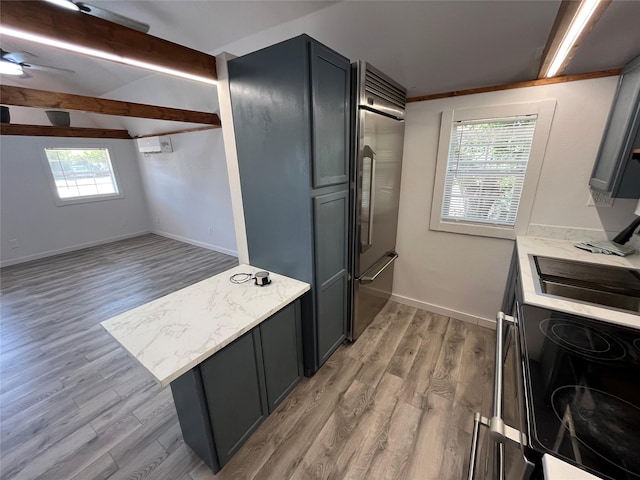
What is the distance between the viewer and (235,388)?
1.39 metres

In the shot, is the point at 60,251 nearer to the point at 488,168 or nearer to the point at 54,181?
the point at 54,181

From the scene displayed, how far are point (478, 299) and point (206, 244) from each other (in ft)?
15.8

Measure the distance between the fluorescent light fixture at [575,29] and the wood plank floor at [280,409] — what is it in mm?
2156

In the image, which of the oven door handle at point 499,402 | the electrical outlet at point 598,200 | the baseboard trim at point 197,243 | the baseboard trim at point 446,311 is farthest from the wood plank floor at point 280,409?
the baseboard trim at point 197,243

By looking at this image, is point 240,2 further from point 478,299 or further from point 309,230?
point 478,299

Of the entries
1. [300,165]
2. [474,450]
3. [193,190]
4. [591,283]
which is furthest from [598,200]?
[193,190]

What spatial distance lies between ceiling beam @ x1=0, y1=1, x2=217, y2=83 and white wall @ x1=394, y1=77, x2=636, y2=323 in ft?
6.65

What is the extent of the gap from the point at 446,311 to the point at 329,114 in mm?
2376

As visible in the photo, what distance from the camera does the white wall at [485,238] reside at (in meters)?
1.88

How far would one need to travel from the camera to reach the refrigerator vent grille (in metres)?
1.79

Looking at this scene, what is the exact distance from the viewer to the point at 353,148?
1864mm

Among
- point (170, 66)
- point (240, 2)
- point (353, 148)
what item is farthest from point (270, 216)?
point (240, 2)

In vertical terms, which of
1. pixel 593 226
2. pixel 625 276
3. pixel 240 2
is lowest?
pixel 625 276

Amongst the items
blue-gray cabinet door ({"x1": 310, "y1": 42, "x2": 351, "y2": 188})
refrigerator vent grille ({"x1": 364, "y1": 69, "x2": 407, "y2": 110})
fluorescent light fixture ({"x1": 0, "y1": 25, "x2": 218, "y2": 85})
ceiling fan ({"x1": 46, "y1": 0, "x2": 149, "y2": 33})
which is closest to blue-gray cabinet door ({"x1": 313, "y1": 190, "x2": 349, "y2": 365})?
blue-gray cabinet door ({"x1": 310, "y1": 42, "x2": 351, "y2": 188})
